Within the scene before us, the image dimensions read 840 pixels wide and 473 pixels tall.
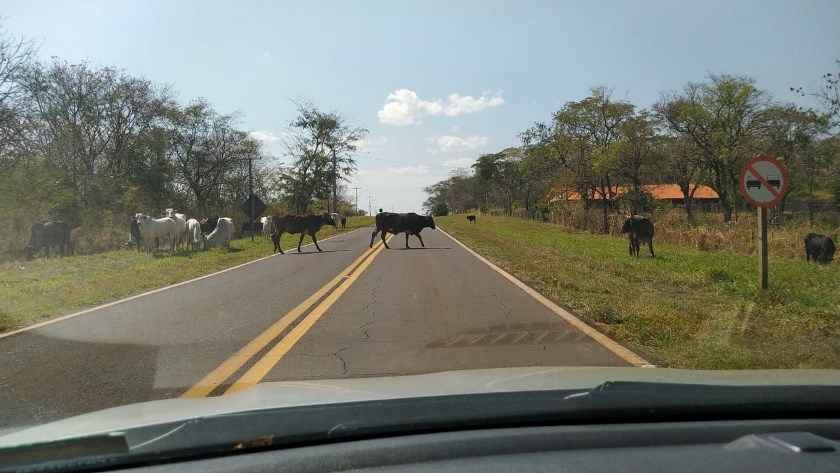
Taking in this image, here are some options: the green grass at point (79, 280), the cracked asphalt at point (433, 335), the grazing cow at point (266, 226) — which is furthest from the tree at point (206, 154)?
the cracked asphalt at point (433, 335)

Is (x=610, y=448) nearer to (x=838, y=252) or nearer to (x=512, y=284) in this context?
(x=512, y=284)

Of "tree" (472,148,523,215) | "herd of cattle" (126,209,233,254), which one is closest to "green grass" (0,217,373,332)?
"herd of cattle" (126,209,233,254)

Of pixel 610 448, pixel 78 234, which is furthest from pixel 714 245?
pixel 78 234

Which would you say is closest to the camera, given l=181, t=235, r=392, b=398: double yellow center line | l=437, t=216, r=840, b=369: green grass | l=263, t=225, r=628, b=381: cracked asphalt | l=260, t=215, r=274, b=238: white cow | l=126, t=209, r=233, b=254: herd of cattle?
l=181, t=235, r=392, b=398: double yellow center line

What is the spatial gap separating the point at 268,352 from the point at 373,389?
152 inches

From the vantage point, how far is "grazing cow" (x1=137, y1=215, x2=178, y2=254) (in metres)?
25.7

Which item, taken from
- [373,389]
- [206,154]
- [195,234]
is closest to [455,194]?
[206,154]

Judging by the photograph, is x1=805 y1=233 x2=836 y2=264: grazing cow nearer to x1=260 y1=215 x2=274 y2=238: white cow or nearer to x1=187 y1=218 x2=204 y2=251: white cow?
x1=187 y1=218 x2=204 y2=251: white cow

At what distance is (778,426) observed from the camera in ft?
10.2

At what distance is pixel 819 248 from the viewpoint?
60.7ft

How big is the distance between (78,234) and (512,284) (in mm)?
28408

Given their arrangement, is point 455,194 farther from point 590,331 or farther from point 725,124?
point 590,331

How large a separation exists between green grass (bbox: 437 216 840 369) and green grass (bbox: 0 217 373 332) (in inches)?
339

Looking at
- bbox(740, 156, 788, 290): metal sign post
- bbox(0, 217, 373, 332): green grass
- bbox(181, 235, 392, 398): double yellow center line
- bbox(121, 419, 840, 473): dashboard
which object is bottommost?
bbox(181, 235, 392, 398): double yellow center line
